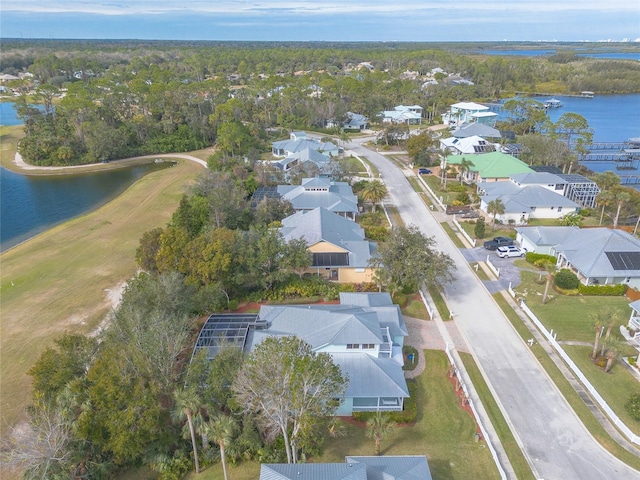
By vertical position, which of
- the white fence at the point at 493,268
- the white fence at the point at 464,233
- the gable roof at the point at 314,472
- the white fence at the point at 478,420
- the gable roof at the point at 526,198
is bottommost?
the white fence at the point at 478,420

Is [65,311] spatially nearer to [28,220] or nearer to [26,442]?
[26,442]

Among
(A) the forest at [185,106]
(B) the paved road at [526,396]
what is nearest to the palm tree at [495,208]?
(B) the paved road at [526,396]

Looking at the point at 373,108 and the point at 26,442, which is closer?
the point at 26,442

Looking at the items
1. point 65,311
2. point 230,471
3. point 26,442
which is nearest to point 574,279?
point 230,471

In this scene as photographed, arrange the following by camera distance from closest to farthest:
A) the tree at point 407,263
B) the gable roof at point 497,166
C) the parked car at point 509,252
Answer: the tree at point 407,263 → the parked car at point 509,252 → the gable roof at point 497,166

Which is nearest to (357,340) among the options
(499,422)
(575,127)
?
(499,422)

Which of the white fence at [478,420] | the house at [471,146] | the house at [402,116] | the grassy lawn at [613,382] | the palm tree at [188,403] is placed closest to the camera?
the palm tree at [188,403]

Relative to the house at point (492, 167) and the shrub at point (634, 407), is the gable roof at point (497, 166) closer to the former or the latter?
the house at point (492, 167)
